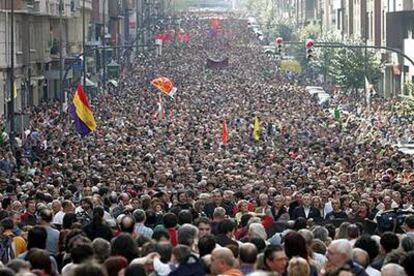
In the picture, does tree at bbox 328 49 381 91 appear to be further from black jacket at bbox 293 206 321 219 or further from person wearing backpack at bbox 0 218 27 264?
person wearing backpack at bbox 0 218 27 264

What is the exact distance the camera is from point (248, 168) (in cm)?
3359

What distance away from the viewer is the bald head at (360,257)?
525 inches

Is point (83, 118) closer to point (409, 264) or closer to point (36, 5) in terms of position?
point (36, 5)

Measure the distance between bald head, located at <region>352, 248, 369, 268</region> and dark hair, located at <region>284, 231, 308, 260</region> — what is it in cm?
44

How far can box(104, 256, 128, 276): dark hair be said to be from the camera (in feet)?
39.0

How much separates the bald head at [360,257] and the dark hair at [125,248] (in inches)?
74.2

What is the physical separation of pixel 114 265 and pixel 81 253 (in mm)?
719

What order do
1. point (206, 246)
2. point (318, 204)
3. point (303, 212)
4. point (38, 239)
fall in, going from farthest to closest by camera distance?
point (318, 204), point (303, 212), point (38, 239), point (206, 246)

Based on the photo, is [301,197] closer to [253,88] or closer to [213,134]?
[213,134]

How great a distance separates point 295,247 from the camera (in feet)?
43.2

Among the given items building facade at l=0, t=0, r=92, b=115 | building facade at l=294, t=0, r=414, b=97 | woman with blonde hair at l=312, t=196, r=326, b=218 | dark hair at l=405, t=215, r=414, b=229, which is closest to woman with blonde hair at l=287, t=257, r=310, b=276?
dark hair at l=405, t=215, r=414, b=229

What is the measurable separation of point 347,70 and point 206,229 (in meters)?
64.4

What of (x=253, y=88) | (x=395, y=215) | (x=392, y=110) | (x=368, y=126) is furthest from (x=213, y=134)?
(x=253, y=88)

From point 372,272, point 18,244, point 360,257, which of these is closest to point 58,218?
point 18,244
